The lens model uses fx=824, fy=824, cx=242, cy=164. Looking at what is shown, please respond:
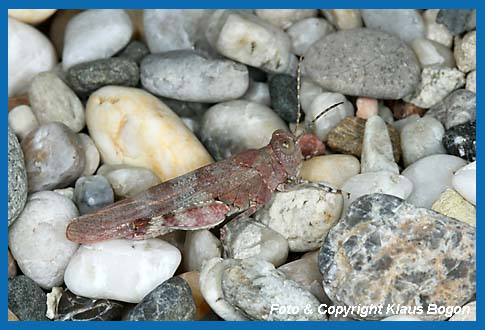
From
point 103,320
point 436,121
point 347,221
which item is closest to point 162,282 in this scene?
point 103,320

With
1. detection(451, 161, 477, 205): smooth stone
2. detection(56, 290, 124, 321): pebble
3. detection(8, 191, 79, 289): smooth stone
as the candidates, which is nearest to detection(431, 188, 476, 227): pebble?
detection(451, 161, 477, 205): smooth stone

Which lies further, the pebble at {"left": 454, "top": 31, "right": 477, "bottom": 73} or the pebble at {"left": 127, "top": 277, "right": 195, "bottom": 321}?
the pebble at {"left": 454, "top": 31, "right": 477, "bottom": 73}

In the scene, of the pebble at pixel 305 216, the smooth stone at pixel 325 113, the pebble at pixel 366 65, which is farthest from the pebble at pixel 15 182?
the pebble at pixel 366 65

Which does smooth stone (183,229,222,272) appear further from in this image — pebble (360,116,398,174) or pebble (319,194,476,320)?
pebble (360,116,398,174)

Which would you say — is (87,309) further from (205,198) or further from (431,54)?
(431,54)

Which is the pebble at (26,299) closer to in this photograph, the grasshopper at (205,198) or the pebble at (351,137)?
the grasshopper at (205,198)
